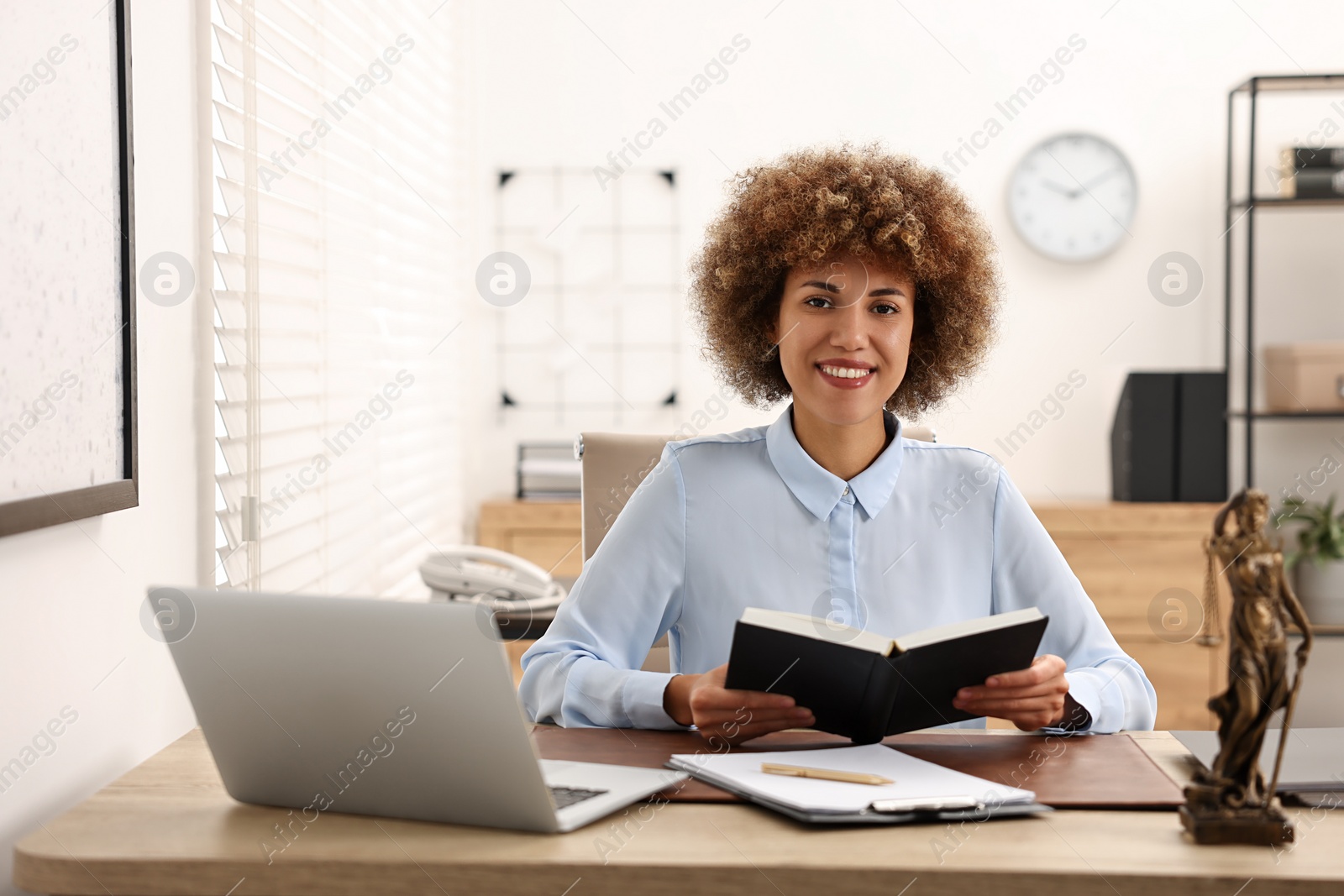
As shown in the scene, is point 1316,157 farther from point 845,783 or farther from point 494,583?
point 845,783

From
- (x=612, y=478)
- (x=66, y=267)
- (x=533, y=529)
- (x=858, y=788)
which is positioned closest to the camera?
(x=858, y=788)

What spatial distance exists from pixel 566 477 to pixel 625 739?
2.16 meters

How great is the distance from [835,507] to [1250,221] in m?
2.28

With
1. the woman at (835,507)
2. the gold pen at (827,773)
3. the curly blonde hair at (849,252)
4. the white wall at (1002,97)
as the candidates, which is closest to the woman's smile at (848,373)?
the woman at (835,507)


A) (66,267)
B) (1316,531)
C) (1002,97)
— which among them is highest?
(1002,97)

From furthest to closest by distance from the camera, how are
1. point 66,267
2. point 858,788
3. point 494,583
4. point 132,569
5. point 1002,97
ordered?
point 1002,97 → point 494,583 → point 132,569 → point 66,267 → point 858,788

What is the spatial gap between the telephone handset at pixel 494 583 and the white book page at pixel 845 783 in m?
1.20

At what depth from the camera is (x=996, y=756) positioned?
3.55 feet

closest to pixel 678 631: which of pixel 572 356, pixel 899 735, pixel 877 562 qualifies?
pixel 877 562

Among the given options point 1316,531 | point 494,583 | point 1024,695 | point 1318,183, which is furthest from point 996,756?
point 1318,183

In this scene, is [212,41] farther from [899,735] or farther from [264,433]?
[899,735]

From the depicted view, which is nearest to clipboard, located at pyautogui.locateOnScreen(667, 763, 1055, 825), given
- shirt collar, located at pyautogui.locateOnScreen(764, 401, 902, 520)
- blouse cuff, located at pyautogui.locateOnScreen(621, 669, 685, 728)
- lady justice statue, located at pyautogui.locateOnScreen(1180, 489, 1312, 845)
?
lady justice statue, located at pyautogui.locateOnScreen(1180, 489, 1312, 845)

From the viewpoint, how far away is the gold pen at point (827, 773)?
0.96 meters

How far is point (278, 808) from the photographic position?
0.94 m
